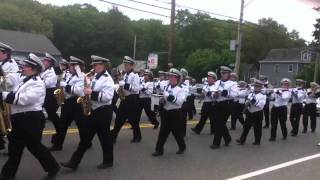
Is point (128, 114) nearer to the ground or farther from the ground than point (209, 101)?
nearer to the ground

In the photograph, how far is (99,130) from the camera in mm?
8742

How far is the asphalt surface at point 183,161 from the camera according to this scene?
8570mm

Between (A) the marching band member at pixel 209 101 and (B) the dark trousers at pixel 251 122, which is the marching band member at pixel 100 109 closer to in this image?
(A) the marching band member at pixel 209 101

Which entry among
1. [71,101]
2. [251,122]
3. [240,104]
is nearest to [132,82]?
[71,101]

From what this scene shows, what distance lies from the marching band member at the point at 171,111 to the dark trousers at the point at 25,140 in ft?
11.0

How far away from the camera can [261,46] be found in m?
97.0

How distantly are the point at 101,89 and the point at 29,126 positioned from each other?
156 centimetres

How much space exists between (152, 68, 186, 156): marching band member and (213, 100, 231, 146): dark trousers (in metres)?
1.75

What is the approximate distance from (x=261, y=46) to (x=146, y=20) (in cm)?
2194

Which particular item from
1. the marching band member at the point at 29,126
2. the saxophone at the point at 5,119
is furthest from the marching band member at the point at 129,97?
the marching band member at the point at 29,126

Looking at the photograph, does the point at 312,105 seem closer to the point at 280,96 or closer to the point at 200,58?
the point at 280,96

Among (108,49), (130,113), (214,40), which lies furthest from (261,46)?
(130,113)

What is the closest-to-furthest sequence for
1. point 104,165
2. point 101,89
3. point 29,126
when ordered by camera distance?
point 29,126 < point 101,89 < point 104,165

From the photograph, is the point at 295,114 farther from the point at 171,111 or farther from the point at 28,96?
the point at 28,96
